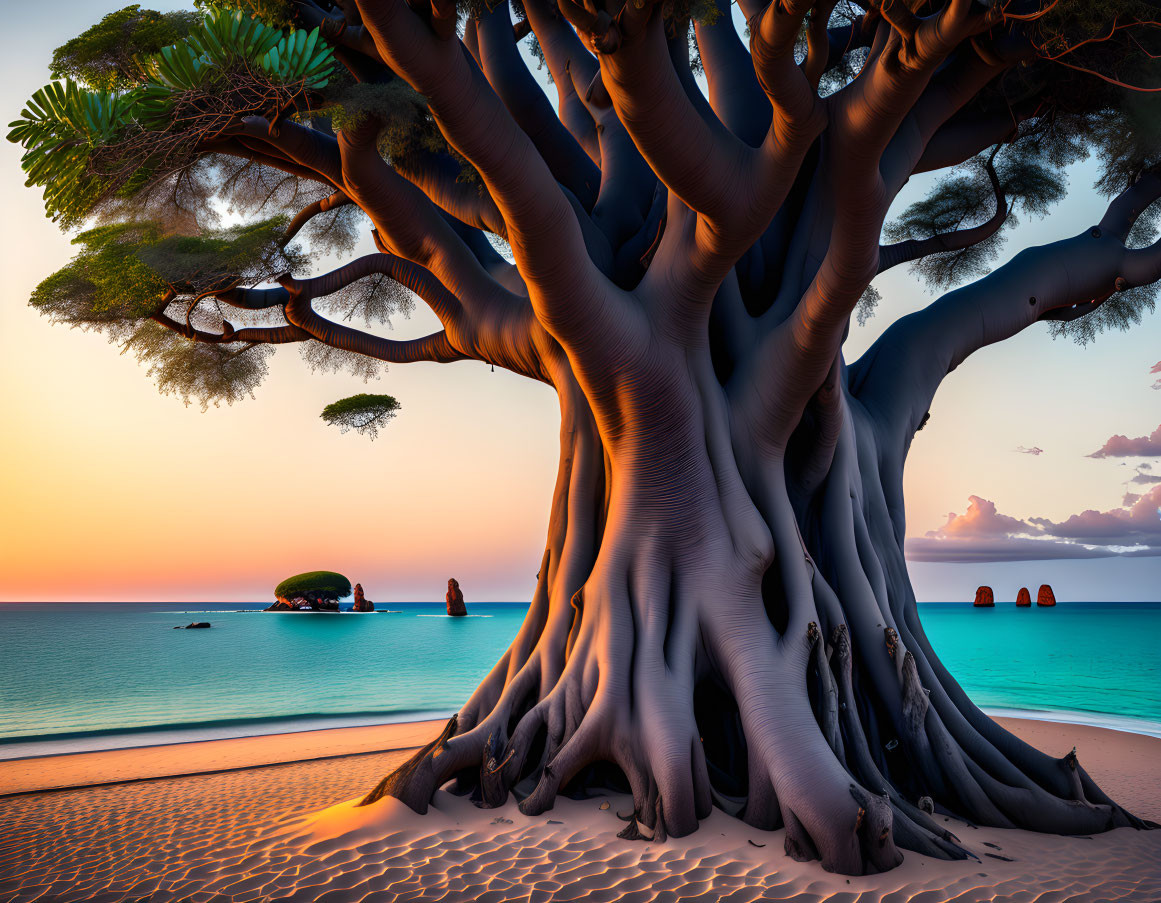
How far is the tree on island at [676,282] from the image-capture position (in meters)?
3.62

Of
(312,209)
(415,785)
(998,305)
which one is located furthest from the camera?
(312,209)

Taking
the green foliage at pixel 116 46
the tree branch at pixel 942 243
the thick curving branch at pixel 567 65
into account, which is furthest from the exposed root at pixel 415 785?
the tree branch at pixel 942 243

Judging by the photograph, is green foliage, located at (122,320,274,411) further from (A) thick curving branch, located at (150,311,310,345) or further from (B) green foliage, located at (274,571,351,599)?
(B) green foliage, located at (274,571,351,599)

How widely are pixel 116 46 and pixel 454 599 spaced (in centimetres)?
7150

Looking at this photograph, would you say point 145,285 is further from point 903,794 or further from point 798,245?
point 903,794

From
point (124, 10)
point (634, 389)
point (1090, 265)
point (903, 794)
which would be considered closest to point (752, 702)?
point (903, 794)

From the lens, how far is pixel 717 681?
16.6 ft

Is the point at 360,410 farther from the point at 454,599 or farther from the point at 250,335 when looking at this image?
the point at 454,599

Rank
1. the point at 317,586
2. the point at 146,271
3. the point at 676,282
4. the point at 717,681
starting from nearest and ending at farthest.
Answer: the point at 676,282 → the point at 717,681 → the point at 146,271 → the point at 317,586

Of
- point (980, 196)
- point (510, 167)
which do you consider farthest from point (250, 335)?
point (980, 196)

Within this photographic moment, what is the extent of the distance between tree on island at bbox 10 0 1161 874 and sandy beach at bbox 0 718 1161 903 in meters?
0.21

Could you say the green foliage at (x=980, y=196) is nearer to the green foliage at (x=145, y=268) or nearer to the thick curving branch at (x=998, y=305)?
the thick curving branch at (x=998, y=305)

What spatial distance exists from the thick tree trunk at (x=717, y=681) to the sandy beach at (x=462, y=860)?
0.65 feet

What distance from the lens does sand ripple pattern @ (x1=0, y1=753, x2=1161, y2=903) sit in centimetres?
364
